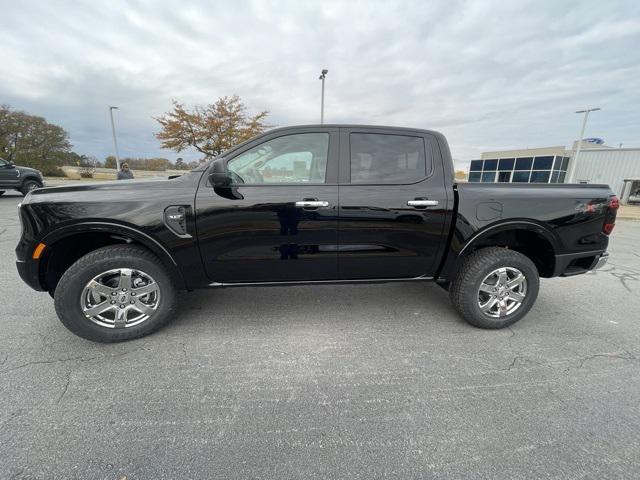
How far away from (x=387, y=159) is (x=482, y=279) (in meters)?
1.47

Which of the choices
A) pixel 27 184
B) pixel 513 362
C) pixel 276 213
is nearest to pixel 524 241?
pixel 513 362

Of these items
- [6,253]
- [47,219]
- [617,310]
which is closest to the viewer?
[47,219]

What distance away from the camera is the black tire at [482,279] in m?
2.82

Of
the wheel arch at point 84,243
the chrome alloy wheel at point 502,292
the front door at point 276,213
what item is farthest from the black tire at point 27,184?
the chrome alloy wheel at point 502,292

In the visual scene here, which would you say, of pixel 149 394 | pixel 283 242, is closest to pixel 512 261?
pixel 283 242

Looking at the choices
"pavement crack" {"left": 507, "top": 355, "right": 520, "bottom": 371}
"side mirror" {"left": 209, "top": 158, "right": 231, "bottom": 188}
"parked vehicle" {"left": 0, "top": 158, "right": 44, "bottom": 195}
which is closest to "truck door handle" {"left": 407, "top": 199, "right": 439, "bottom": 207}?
"pavement crack" {"left": 507, "top": 355, "right": 520, "bottom": 371}

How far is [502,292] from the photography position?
9.46 ft

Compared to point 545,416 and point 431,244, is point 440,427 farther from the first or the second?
point 431,244

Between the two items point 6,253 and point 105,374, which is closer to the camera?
point 105,374

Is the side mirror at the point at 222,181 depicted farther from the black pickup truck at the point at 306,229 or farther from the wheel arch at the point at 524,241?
the wheel arch at the point at 524,241

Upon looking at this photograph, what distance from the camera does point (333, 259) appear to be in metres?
2.75

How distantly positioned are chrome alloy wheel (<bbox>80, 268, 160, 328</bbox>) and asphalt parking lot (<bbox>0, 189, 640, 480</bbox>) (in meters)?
0.24

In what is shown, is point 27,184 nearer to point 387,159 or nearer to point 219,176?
point 219,176

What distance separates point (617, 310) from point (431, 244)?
2.57 meters
